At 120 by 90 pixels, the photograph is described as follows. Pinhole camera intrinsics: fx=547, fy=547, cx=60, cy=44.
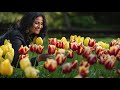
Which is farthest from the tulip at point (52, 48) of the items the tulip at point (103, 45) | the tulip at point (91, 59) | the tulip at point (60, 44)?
the tulip at point (103, 45)

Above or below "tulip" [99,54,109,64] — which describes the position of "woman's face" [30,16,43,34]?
above

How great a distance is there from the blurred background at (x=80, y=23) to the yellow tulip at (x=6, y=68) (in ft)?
1.43

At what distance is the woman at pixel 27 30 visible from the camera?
3816mm

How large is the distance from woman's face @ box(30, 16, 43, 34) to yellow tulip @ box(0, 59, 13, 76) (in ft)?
1.33

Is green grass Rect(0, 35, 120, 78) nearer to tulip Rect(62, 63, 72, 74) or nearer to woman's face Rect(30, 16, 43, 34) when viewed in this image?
tulip Rect(62, 63, 72, 74)

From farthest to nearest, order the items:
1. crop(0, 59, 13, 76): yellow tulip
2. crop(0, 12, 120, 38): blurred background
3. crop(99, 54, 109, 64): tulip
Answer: crop(0, 12, 120, 38): blurred background
crop(99, 54, 109, 64): tulip
crop(0, 59, 13, 76): yellow tulip

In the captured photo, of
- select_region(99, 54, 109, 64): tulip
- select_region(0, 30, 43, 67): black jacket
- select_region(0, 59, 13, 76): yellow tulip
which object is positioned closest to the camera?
select_region(0, 59, 13, 76): yellow tulip

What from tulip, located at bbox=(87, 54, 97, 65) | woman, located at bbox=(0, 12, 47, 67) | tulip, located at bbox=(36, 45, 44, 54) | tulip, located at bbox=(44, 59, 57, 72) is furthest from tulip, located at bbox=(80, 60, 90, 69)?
woman, located at bbox=(0, 12, 47, 67)

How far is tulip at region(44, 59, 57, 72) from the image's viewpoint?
11.8ft

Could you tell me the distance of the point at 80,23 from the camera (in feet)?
15.0

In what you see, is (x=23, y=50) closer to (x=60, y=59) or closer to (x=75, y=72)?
(x=60, y=59)

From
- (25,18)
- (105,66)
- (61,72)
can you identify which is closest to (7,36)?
(25,18)

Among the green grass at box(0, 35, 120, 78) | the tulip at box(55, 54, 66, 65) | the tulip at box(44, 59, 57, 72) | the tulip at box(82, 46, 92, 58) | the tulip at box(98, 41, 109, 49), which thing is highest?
the tulip at box(98, 41, 109, 49)

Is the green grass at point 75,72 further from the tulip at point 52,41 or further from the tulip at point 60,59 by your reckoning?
the tulip at point 52,41
